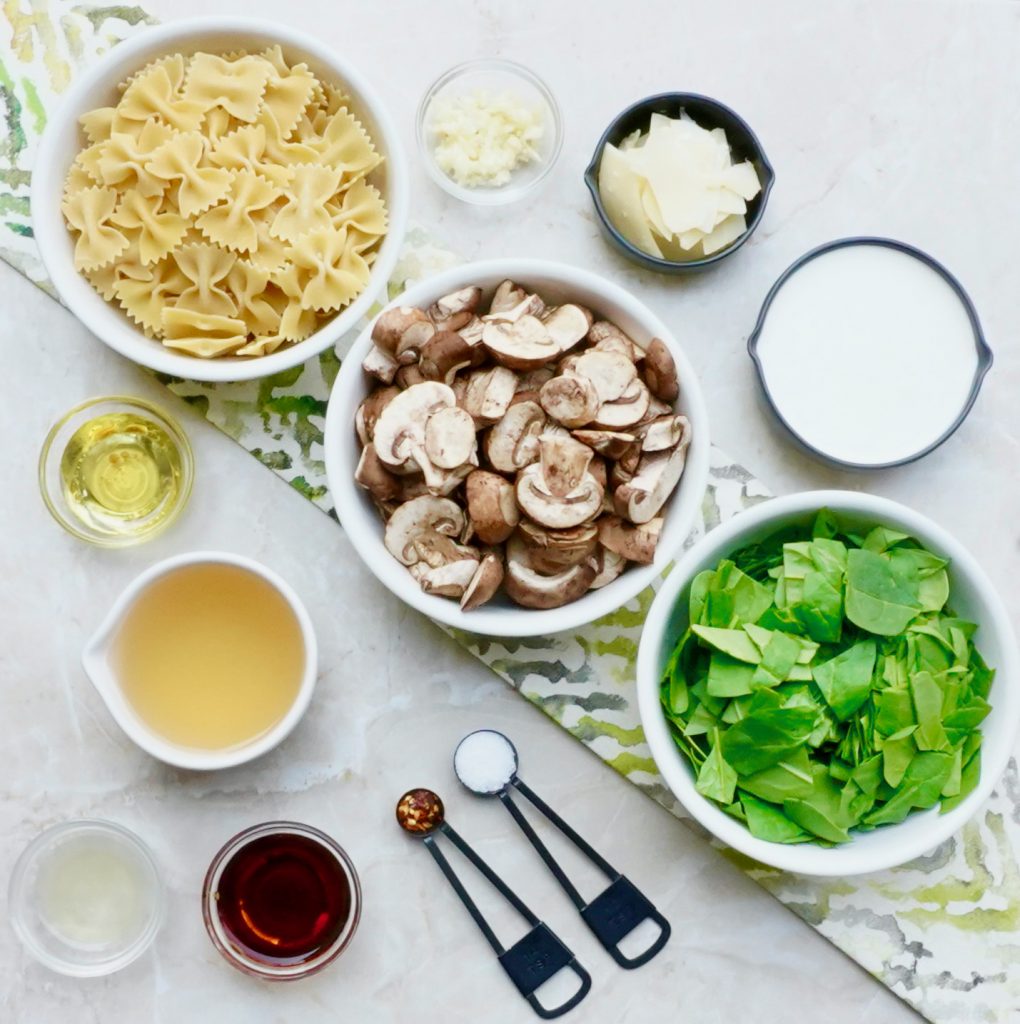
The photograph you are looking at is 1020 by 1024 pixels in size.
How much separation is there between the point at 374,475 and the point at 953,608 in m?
0.68

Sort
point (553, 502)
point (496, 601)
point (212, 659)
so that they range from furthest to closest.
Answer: point (212, 659) < point (496, 601) < point (553, 502)

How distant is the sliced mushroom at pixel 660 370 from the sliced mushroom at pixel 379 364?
280 mm

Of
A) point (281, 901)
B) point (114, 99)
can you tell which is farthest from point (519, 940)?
point (114, 99)

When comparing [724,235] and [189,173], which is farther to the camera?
[724,235]

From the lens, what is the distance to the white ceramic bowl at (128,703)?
141 cm

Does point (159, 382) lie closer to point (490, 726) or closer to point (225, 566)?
point (225, 566)

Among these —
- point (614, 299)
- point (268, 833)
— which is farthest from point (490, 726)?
point (614, 299)

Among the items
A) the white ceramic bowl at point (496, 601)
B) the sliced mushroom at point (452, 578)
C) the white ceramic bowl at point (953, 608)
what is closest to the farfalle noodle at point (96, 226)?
the white ceramic bowl at point (496, 601)

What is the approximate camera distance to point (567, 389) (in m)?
1.28

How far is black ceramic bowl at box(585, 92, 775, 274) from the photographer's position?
1519 mm

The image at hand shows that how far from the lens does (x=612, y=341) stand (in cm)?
135

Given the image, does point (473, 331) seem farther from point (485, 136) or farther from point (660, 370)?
point (485, 136)

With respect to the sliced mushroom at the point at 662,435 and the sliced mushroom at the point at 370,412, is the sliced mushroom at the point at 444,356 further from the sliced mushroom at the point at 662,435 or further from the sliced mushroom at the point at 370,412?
the sliced mushroom at the point at 662,435

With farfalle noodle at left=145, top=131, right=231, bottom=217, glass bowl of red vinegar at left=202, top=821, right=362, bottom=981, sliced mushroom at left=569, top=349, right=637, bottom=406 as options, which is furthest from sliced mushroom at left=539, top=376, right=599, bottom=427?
glass bowl of red vinegar at left=202, top=821, right=362, bottom=981
